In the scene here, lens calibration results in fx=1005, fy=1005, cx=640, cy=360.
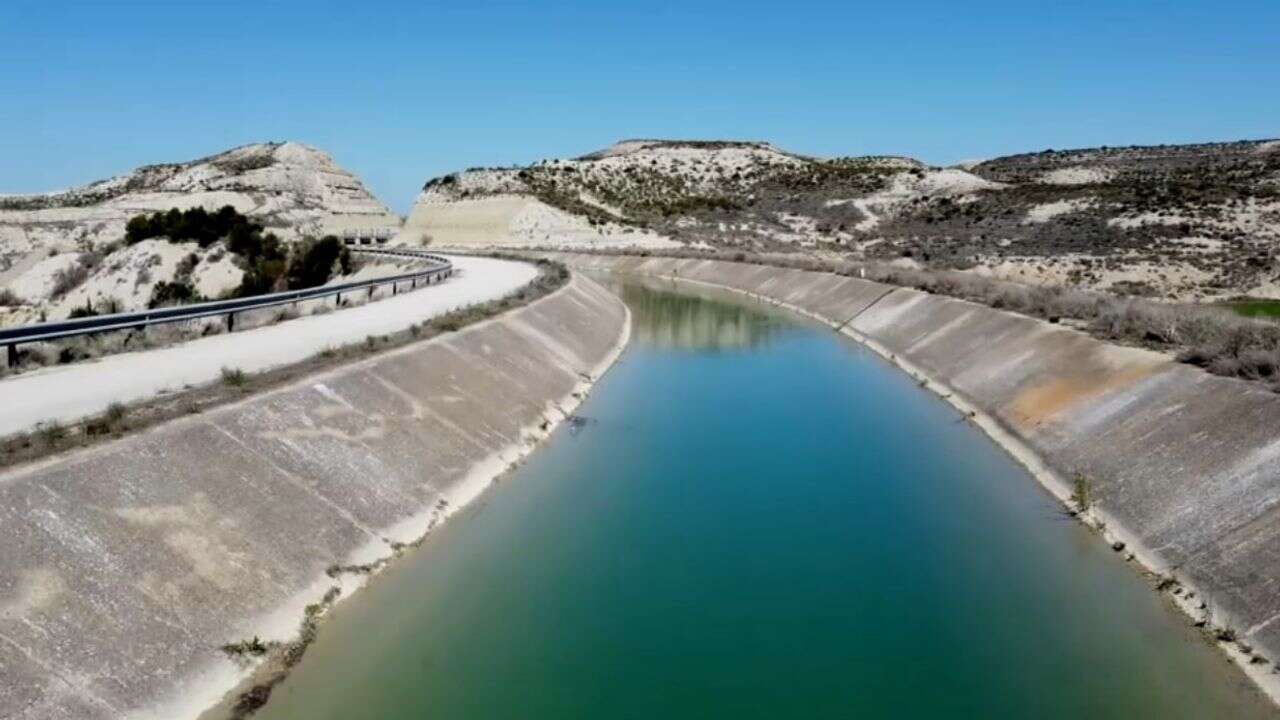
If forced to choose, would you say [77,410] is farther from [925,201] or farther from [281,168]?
[281,168]

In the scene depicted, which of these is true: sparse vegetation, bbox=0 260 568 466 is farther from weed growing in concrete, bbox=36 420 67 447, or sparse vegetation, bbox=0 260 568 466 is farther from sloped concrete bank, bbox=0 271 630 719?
sloped concrete bank, bbox=0 271 630 719

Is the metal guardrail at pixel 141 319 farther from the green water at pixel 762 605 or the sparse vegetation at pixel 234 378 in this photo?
the green water at pixel 762 605

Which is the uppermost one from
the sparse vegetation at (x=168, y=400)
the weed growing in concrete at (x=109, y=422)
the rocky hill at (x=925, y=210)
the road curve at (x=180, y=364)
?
the rocky hill at (x=925, y=210)

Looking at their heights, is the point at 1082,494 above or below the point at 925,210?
below

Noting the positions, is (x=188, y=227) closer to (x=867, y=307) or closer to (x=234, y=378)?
(x=867, y=307)

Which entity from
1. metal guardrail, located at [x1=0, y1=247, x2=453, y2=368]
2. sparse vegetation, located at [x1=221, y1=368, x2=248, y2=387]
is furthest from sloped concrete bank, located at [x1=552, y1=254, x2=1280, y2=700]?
metal guardrail, located at [x1=0, y1=247, x2=453, y2=368]

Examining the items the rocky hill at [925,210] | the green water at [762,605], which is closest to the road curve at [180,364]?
the green water at [762,605]

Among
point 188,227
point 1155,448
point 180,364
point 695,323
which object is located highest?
point 188,227

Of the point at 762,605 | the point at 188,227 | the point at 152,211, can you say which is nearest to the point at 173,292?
the point at 188,227
